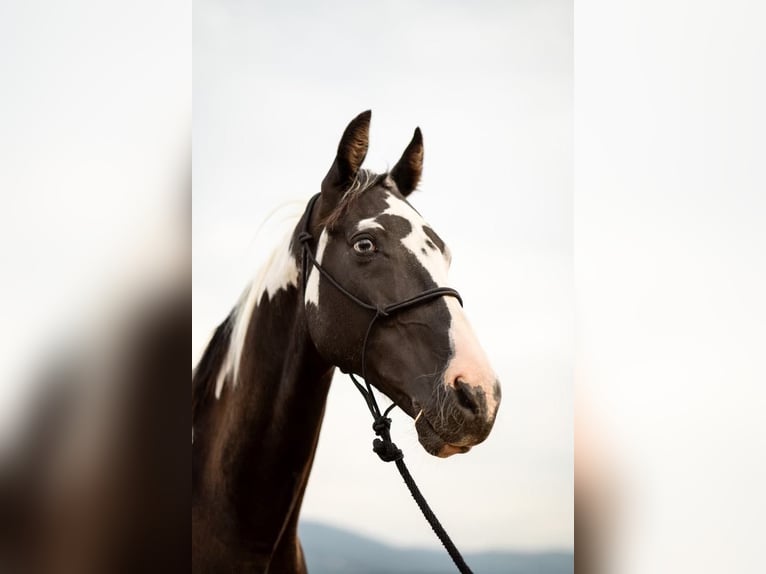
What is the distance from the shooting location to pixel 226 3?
6.07 ft

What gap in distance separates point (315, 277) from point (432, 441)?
383 mm

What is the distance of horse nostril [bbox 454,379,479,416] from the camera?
131 centimetres

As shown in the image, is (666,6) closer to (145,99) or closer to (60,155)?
(145,99)

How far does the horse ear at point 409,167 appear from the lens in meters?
1.61

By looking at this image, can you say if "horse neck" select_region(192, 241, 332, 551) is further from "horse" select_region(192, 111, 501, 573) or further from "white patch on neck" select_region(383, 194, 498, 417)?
"white patch on neck" select_region(383, 194, 498, 417)

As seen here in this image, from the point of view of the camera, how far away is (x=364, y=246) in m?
1.45

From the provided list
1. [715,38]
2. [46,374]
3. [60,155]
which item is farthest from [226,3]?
[715,38]

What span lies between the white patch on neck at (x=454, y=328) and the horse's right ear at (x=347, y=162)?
0.10 m

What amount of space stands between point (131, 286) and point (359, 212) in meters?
0.64

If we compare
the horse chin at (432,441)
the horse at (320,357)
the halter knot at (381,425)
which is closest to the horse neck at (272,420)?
the horse at (320,357)

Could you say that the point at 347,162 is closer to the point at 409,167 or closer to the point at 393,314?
the point at 409,167

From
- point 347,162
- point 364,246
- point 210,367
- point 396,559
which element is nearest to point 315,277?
point 364,246

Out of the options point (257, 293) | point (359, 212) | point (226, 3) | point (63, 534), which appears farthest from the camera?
point (226, 3)

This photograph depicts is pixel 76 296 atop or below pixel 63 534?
atop
